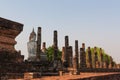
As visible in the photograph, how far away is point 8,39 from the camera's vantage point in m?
5.82

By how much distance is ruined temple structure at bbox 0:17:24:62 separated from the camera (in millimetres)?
5594

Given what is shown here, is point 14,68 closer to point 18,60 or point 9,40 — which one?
point 18,60

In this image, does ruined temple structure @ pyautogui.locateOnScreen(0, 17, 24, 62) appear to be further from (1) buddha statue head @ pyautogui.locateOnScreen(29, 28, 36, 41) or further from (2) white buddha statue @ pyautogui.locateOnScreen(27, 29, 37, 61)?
(1) buddha statue head @ pyautogui.locateOnScreen(29, 28, 36, 41)

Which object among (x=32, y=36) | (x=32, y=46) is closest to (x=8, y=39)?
(x=32, y=46)

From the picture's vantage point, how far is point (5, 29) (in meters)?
5.69

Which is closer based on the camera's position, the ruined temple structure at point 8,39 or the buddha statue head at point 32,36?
the ruined temple structure at point 8,39

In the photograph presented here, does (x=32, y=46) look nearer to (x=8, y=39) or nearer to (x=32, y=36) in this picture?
(x=32, y=36)

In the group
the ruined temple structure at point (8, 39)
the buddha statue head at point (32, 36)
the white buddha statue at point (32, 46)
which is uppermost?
the buddha statue head at point (32, 36)

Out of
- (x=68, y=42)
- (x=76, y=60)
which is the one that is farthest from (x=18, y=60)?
(x=76, y=60)

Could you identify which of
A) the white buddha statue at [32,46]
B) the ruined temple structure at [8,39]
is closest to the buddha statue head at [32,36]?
the white buddha statue at [32,46]

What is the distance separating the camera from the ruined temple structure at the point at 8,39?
5.59 m

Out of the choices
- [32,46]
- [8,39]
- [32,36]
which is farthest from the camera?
[32,36]

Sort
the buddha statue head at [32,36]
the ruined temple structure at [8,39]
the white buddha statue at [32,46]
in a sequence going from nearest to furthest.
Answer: the ruined temple structure at [8,39] < the white buddha statue at [32,46] < the buddha statue head at [32,36]

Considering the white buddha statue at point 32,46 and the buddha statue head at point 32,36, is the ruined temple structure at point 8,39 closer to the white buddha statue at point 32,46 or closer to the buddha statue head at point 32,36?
the white buddha statue at point 32,46
